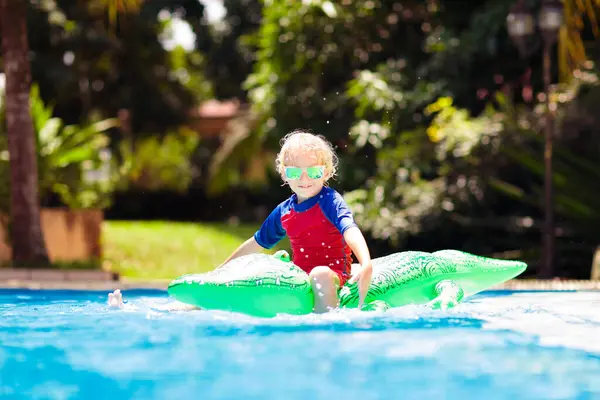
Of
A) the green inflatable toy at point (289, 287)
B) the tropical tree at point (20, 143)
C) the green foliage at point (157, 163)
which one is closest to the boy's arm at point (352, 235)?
the green inflatable toy at point (289, 287)

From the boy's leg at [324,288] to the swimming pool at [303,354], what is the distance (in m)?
0.15

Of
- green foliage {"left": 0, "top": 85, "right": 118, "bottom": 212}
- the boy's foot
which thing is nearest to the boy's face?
the boy's foot

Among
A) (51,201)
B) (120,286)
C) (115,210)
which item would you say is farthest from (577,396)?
(115,210)

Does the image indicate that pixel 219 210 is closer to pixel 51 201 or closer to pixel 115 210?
pixel 115 210

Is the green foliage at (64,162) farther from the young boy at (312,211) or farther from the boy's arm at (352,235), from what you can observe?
the boy's arm at (352,235)

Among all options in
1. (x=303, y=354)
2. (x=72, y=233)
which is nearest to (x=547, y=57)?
(x=72, y=233)

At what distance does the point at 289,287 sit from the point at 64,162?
773 centimetres

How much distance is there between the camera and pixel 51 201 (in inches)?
569

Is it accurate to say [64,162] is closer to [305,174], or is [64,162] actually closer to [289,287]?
[305,174]

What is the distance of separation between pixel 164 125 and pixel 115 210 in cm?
306

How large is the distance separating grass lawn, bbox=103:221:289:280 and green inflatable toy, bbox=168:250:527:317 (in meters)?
6.75

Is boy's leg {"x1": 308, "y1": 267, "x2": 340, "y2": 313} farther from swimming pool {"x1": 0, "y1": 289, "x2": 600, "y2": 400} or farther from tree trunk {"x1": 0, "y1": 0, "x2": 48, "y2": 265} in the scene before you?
tree trunk {"x1": 0, "y1": 0, "x2": 48, "y2": 265}

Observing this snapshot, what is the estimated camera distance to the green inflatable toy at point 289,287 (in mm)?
6379

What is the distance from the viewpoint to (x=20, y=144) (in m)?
12.0
